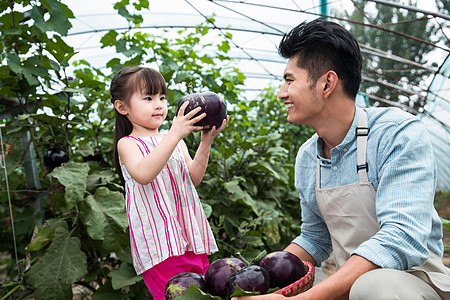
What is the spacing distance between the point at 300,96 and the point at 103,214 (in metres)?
1.14

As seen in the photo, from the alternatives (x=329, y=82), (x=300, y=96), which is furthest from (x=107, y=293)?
(x=329, y=82)

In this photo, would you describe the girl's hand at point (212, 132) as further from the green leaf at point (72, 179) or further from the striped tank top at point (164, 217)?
the green leaf at point (72, 179)

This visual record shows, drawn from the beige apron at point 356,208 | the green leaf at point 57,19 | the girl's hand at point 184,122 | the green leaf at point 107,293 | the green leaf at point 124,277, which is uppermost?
the green leaf at point 57,19

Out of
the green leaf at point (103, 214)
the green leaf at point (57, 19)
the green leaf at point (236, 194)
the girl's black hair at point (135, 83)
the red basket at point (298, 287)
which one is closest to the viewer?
the red basket at point (298, 287)

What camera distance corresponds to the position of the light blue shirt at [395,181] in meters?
1.32

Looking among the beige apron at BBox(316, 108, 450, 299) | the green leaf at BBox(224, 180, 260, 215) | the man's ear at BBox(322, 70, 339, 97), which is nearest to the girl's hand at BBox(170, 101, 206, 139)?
the man's ear at BBox(322, 70, 339, 97)

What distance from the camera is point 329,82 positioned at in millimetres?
1670

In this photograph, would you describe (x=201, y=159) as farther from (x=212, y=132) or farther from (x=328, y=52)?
(x=328, y=52)

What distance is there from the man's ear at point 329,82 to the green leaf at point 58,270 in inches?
57.9

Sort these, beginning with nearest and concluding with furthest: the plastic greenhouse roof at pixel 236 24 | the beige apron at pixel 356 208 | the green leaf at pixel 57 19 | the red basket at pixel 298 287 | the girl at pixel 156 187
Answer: the red basket at pixel 298 287 → the beige apron at pixel 356 208 → the girl at pixel 156 187 → the green leaf at pixel 57 19 → the plastic greenhouse roof at pixel 236 24

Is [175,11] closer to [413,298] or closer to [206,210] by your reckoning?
[206,210]

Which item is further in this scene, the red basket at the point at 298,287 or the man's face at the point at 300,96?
the man's face at the point at 300,96

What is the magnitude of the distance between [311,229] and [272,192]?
1684 mm

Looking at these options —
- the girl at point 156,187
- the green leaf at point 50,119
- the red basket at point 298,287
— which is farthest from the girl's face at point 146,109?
the red basket at point 298,287
